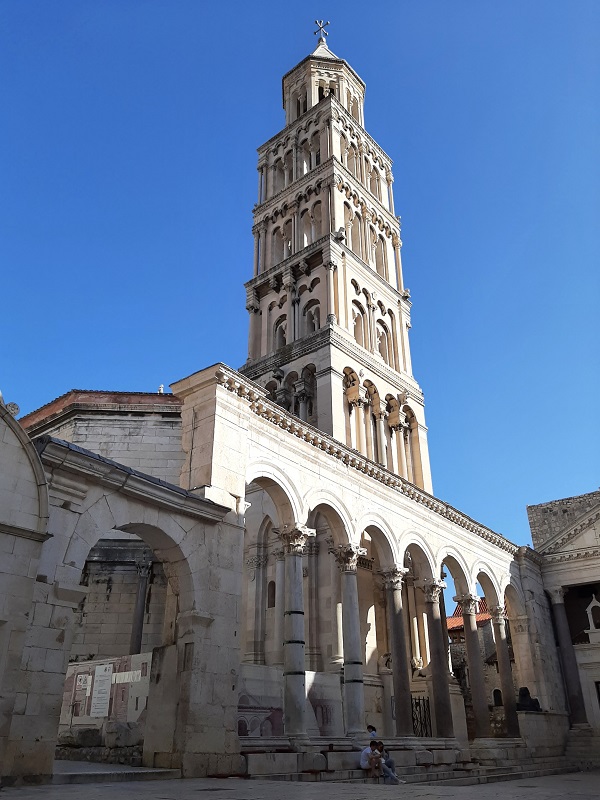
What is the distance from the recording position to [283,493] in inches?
686

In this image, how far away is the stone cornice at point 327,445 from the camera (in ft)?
54.1

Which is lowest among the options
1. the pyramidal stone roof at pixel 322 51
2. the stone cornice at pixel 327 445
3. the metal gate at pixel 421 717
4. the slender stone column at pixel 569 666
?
the metal gate at pixel 421 717

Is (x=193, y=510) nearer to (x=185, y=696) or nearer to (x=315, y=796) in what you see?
(x=185, y=696)

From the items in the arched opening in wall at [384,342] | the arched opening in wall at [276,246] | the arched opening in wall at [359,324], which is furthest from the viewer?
the arched opening in wall at [276,246]

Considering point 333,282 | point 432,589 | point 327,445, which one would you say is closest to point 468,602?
point 432,589

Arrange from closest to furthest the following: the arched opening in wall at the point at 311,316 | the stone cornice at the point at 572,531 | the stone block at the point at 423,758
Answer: the stone block at the point at 423,758
the stone cornice at the point at 572,531
the arched opening in wall at the point at 311,316

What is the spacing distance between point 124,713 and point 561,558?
23158mm

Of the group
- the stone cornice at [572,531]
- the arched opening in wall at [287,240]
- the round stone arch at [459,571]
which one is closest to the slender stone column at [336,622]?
the round stone arch at [459,571]

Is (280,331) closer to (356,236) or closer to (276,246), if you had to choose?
(276,246)

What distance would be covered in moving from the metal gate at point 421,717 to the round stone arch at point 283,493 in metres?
10.4

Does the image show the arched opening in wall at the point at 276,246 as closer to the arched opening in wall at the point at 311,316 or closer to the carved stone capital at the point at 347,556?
the arched opening in wall at the point at 311,316

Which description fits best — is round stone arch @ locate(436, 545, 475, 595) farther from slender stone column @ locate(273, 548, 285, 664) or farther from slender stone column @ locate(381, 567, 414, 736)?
slender stone column @ locate(273, 548, 285, 664)

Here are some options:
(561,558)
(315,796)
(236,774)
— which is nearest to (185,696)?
(236,774)

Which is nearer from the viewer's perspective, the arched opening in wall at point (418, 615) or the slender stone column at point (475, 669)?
the arched opening in wall at point (418, 615)
